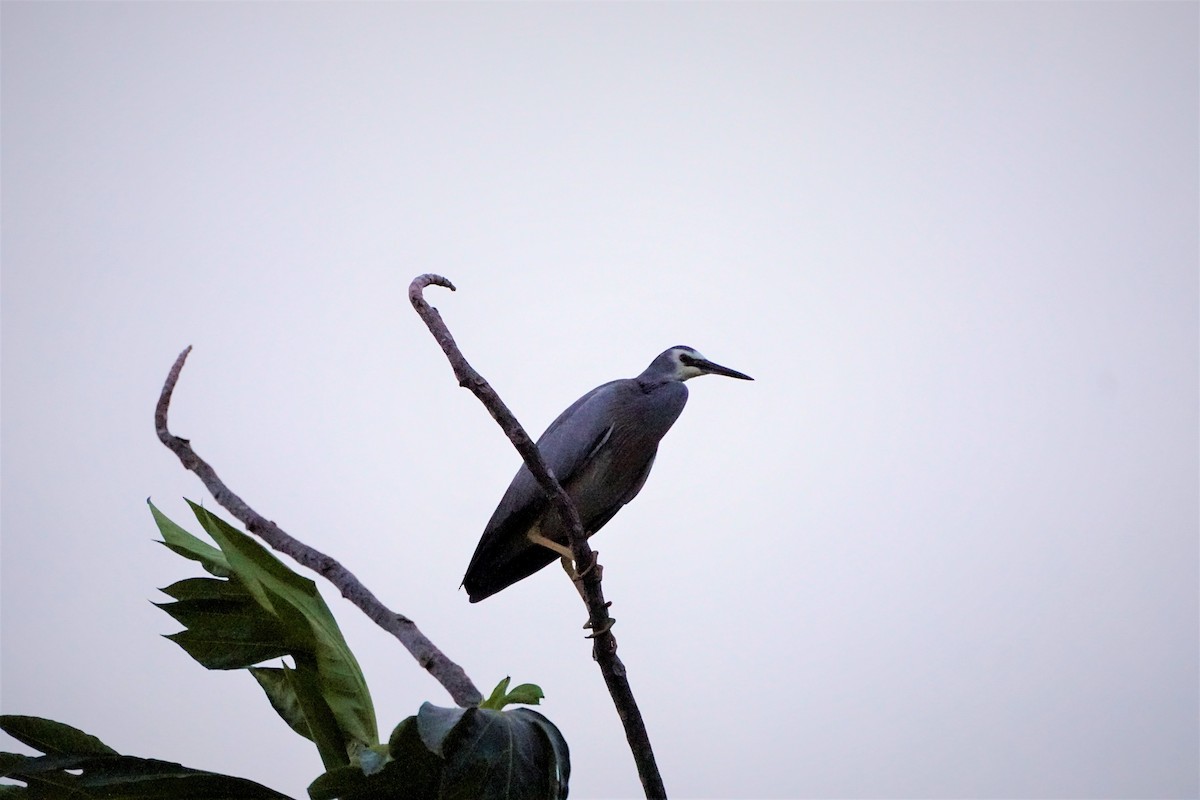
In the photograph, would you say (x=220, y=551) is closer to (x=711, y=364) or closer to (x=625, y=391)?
(x=625, y=391)

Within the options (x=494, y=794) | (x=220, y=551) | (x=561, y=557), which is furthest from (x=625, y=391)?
(x=494, y=794)

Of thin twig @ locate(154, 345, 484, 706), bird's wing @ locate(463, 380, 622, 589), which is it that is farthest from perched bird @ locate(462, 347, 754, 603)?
thin twig @ locate(154, 345, 484, 706)

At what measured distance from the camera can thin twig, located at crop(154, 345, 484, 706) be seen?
2.73 m

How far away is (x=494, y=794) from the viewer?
5.84ft

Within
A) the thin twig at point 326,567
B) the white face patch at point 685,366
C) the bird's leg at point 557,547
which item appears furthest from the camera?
the white face patch at point 685,366

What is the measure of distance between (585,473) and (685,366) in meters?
0.90

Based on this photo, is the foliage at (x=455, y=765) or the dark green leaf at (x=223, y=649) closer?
the foliage at (x=455, y=765)

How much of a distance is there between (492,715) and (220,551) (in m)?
0.74

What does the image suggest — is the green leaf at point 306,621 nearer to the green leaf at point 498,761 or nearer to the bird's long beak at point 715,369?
the green leaf at point 498,761

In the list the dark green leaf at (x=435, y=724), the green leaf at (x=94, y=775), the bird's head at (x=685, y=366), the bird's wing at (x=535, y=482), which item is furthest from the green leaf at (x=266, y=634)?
the bird's head at (x=685, y=366)

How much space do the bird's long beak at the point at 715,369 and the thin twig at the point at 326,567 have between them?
7.22ft

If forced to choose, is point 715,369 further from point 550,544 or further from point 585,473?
point 550,544

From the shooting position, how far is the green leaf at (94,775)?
185cm

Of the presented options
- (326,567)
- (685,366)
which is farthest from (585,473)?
(326,567)
